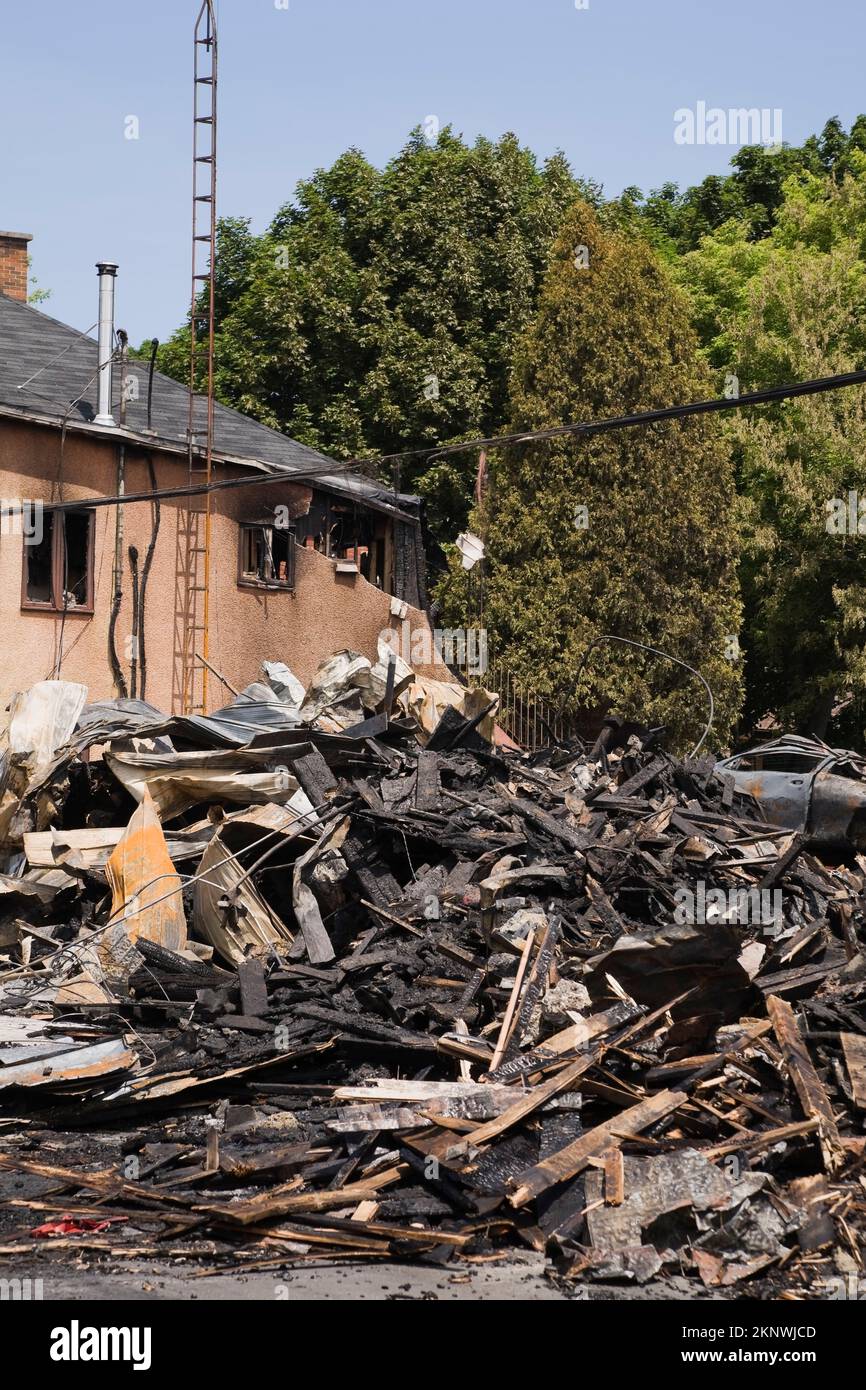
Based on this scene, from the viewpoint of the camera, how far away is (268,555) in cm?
2398

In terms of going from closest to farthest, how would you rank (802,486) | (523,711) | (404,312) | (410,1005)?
1. (410,1005)
2. (523,711)
3. (802,486)
4. (404,312)

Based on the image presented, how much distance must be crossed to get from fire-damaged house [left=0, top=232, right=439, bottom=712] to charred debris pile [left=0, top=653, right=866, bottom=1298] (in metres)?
5.41

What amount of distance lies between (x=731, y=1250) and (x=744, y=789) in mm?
10190

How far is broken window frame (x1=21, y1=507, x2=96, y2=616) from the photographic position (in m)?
20.9

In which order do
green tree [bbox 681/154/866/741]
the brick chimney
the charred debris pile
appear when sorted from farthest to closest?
green tree [bbox 681/154/866/741], the brick chimney, the charred debris pile

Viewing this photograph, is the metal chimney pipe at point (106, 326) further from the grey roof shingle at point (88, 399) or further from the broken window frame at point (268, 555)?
the broken window frame at point (268, 555)

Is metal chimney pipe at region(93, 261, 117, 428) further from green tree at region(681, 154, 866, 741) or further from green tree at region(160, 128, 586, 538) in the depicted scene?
green tree at region(681, 154, 866, 741)

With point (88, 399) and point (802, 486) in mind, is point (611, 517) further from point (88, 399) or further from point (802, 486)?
point (88, 399)

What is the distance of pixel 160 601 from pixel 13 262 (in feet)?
A: 31.3

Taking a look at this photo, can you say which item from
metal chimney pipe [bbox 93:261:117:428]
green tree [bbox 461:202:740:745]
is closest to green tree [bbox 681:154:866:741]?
green tree [bbox 461:202:740:745]

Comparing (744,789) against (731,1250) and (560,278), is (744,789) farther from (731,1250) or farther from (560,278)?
(560,278)

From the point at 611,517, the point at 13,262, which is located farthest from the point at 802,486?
the point at 13,262

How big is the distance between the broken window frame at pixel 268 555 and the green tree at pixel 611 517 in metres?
6.01

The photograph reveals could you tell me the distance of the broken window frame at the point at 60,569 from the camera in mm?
20938
